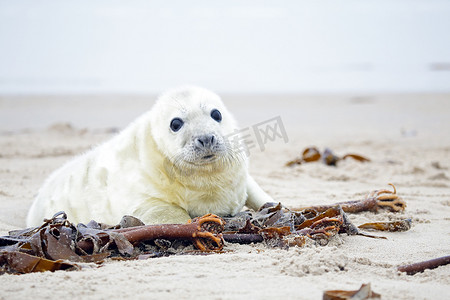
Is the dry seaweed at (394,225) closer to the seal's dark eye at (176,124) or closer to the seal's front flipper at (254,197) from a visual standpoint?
the seal's front flipper at (254,197)

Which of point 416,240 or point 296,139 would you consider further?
point 296,139

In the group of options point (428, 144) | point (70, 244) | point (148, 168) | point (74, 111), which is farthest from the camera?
point (74, 111)

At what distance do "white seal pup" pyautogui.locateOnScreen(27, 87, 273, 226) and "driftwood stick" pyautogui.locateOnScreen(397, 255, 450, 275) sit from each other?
1.55 metres

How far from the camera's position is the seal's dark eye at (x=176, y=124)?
163 inches

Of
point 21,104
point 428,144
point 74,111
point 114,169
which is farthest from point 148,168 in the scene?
point 21,104

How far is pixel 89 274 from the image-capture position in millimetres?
2666

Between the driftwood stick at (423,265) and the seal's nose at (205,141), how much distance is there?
1544 mm

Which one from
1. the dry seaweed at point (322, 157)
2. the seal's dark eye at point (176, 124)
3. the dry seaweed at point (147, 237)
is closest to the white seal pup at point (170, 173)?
the seal's dark eye at point (176, 124)

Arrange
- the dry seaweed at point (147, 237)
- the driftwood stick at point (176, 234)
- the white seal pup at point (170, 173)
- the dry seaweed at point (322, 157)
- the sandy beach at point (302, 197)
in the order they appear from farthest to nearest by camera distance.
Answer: the dry seaweed at point (322, 157)
the white seal pup at point (170, 173)
the driftwood stick at point (176, 234)
the dry seaweed at point (147, 237)
the sandy beach at point (302, 197)

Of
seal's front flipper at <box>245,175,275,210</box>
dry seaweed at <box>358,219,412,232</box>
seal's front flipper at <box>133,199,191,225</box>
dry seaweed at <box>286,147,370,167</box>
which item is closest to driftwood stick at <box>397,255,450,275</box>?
dry seaweed at <box>358,219,412,232</box>

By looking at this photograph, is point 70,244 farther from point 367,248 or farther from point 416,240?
point 416,240

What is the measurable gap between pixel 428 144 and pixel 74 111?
9.45 m

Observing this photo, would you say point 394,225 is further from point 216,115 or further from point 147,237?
point 147,237

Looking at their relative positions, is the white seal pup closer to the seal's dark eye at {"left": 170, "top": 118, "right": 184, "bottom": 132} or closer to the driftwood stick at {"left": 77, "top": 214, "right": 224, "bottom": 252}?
the seal's dark eye at {"left": 170, "top": 118, "right": 184, "bottom": 132}
